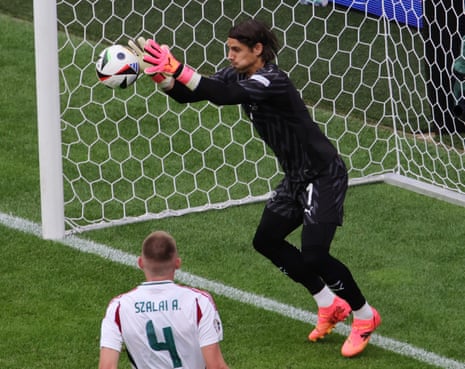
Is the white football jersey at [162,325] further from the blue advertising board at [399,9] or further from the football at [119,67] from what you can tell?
the blue advertising board at [399,9]

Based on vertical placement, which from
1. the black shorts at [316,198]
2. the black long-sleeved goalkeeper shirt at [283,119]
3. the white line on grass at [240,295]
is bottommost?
the white line on grass at [240,295]

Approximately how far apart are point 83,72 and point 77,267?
3.48 metres

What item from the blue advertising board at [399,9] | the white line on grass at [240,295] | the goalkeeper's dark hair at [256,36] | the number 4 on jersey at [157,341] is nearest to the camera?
the number 4 on jersey at [157,341]

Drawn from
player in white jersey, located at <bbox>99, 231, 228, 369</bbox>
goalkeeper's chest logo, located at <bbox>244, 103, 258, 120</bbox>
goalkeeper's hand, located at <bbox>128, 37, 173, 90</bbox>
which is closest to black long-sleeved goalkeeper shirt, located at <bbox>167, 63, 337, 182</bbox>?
goalkeeper's chest logo, located at <bbox>244, 103, 258, 120</bbox>

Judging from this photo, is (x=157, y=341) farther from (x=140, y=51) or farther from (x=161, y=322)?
(x=140, y=51)

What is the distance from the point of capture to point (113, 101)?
11.6m

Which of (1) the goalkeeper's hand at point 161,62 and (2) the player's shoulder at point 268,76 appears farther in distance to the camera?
(2) the player's shoulder at point 268,76

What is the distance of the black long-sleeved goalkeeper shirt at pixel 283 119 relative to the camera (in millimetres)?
6844

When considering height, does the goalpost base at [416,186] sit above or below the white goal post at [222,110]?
below

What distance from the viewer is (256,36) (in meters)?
6.93

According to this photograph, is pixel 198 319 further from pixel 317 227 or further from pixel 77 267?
pixel 77 267

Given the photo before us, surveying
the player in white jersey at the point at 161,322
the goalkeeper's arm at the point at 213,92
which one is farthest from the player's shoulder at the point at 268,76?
the player in white jersey at the point at 161,322

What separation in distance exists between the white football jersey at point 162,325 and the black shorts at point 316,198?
6.59ft

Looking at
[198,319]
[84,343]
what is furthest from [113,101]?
[198,319]
